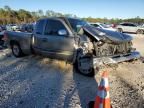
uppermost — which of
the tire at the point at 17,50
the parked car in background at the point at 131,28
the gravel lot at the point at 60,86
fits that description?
the tire at the point at 17,50

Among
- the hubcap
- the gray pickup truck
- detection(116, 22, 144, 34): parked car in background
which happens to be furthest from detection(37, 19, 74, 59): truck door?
detection(116, 22, 144, 34): parked car in background

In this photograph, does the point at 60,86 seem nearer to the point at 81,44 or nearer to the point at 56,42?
the point at 81,44

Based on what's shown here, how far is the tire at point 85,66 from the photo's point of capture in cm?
668

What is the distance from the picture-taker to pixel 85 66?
6.77 metres

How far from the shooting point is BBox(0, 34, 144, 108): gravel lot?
4831 mm

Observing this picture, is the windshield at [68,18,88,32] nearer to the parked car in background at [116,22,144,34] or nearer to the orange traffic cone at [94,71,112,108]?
the orange traffic cone at [94,71,112,108]

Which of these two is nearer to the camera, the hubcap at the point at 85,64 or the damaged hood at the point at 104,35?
the hubcap at the point at 85,64

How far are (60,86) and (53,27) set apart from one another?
2.72 meters

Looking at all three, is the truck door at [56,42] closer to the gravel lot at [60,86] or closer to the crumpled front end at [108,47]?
the gravel lot at [60,86]

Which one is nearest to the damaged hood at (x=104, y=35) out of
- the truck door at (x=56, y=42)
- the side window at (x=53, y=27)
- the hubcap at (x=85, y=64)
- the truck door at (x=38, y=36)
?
the truck door at (x=56, y=42)

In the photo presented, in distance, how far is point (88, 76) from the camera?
6.86m

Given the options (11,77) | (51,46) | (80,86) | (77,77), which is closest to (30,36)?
(51,46)

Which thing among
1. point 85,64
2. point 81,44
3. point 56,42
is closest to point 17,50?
point 56,42

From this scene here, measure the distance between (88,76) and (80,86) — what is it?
974 millimetres
